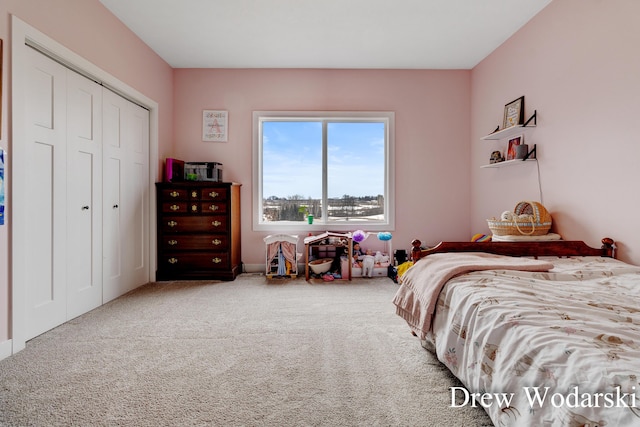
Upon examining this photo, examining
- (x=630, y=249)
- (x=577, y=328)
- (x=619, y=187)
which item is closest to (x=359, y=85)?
(x=619, y=187)

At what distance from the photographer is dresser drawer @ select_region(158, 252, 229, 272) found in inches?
139

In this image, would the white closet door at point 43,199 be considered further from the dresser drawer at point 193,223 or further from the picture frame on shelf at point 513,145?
the picture frame on shelf at point 513,145

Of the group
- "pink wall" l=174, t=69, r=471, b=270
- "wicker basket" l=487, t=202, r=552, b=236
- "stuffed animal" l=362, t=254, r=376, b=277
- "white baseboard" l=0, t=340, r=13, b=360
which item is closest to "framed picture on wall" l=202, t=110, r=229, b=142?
"pink wall" l=174, t=69, r=471, b=270

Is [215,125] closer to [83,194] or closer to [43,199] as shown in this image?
[83,194]

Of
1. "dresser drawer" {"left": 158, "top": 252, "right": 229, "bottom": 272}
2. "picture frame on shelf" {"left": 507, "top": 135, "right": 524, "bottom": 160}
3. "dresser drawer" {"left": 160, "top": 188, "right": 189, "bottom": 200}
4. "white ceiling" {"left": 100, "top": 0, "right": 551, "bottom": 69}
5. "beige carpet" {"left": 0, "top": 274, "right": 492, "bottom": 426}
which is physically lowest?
"beige carpet" {"left": 0, "top": 274, "right": 492, "bottom": 426}

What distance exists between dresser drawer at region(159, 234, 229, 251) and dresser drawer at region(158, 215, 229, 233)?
6 cm

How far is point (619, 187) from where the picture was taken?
206 centimetres

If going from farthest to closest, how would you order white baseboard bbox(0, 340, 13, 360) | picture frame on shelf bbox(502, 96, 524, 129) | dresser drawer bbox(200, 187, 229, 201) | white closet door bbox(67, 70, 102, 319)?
dresser drawer bbox(200, 187, 229, 201), picture frame on shelf bbox(502, 96, 524, 129), white closet door bbox(67, 70, 102, 319), white baseboard bbox(0, 340, 13, 360)

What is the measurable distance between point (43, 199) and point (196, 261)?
5.38ft

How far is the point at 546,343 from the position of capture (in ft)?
2.95

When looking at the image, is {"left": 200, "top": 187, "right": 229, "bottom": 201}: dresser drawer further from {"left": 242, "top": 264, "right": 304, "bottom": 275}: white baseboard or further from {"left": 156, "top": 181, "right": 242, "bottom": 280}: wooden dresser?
{"left": 242, "top": 264, "right": 304, "bottom": 275}: white baseboard

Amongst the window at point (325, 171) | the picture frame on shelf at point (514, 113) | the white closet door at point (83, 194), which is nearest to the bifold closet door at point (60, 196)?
the white closet door at point (83, 194)

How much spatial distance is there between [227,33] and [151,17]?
0.70 meters

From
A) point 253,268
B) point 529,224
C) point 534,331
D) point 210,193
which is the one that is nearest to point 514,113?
point 529,224
